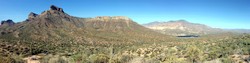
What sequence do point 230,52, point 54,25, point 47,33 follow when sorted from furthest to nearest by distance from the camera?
point 54,25
point 47,33
point 230,52

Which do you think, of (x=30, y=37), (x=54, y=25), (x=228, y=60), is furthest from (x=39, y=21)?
(x=228, y=60)

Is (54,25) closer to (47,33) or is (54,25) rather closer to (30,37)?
(47,33)

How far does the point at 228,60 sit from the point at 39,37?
104 m

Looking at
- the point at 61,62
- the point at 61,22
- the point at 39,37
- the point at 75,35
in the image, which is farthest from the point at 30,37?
the point at 61,62

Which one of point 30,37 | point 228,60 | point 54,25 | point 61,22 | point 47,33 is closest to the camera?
point 228,60

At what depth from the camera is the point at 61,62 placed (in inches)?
1928

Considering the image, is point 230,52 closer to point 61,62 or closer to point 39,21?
point 61,62

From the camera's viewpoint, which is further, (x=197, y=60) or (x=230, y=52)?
(x=230, y=52)

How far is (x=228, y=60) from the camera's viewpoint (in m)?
49.5

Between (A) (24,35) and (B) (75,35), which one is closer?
(A) (24,35)

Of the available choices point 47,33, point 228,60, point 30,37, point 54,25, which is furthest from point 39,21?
point 228,60

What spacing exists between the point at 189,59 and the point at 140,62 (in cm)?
1096

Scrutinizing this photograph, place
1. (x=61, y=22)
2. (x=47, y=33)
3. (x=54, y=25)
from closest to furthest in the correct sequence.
Answer: 1. (x=47, y=33)
2. (x=54, y=25)
3. (x=61, y=22)

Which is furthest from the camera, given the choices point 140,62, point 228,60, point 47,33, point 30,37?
point 47,33
